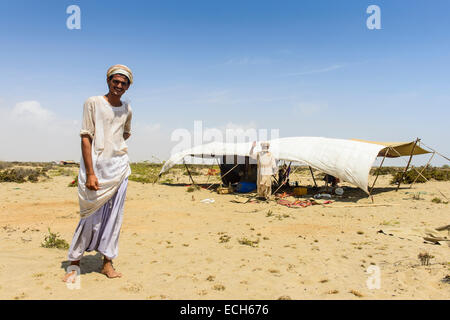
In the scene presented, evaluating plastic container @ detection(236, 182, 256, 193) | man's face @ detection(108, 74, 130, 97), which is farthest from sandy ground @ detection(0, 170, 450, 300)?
plastic container @ detection(236, 182, 256, 193)

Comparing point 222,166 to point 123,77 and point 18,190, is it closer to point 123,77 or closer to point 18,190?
point 18,190

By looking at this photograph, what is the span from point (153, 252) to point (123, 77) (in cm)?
303

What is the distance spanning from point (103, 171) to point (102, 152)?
0.21 metres

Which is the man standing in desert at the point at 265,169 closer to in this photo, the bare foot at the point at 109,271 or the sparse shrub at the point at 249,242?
the sparse shrub at the point at 249,242

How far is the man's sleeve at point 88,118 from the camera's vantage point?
321 centimetres

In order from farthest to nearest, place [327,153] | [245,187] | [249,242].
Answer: [245,187] < [327,153] < [249,242]

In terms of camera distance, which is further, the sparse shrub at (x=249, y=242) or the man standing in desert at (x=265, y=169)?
the man standing in desert at (x=265, y=169)

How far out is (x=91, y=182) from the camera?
10.4 ft

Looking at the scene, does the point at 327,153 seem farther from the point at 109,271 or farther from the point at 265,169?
the point at 109,271

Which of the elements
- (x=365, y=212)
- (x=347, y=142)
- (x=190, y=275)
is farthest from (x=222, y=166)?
(x=190, y=275)

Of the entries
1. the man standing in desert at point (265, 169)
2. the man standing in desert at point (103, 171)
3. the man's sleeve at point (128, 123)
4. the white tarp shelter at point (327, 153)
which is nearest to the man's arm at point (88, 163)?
the man standing in desert at point (103, 171)

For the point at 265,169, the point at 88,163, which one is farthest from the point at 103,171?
the point at 265,169

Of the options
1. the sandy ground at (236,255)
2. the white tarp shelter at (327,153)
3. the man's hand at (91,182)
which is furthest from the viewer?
the white tarp shelter at (327,153)
